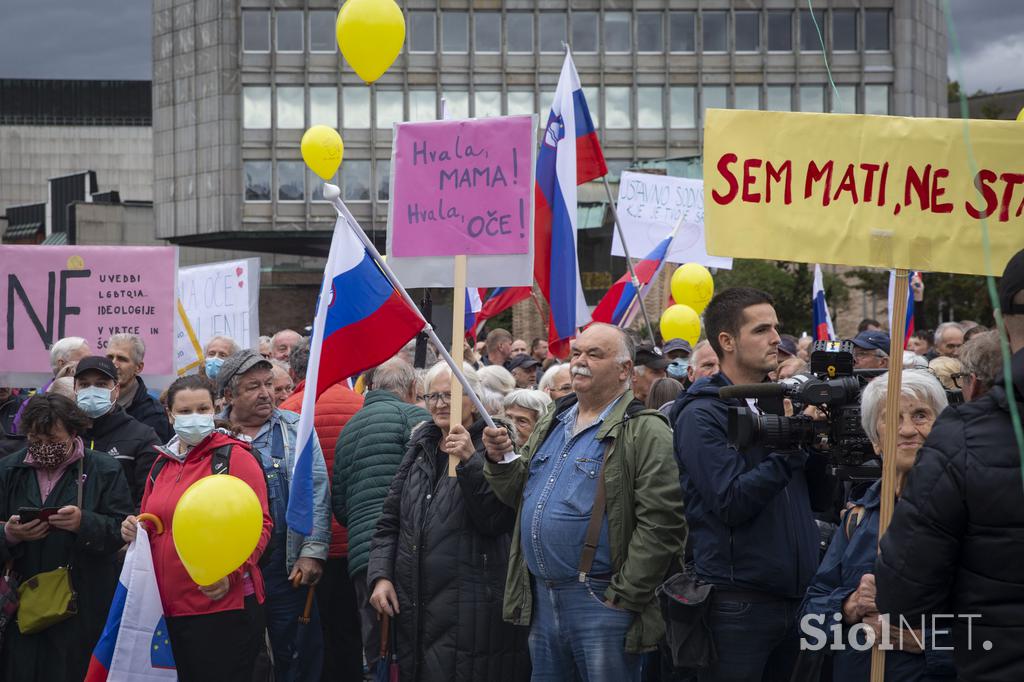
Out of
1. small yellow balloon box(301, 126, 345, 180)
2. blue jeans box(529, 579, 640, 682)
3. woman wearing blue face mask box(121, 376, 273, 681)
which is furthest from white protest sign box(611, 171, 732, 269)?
blue jeans box(529, 579, 640, 682)

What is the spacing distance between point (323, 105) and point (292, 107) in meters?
1.33

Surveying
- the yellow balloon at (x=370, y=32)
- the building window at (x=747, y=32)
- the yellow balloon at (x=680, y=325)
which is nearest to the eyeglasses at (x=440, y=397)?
the yellow balloon at (x=370, y=32)

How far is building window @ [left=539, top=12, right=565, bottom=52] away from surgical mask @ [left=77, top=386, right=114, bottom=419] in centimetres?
4984

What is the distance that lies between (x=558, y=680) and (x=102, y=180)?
86233 mm

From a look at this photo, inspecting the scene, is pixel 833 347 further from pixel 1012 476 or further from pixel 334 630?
pixel 334 630

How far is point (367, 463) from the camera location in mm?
6586

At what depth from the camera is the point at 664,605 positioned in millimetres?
4883

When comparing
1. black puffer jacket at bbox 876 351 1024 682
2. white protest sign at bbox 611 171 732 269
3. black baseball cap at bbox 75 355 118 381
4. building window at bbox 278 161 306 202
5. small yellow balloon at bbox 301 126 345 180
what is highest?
building window at bbox 278 161 306 202

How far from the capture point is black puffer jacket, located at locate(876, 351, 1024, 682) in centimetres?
327

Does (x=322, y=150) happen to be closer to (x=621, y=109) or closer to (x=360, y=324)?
(x=360, y=324)

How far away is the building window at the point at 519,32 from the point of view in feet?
181

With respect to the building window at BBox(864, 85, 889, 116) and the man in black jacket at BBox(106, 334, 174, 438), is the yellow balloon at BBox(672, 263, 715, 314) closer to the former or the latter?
the man in black jacket at BBox(106, 334, 174, 438)

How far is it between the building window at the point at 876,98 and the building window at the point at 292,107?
23959 millimetres

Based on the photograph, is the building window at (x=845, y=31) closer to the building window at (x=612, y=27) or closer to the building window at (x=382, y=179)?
the building window at (x=612, y=27)
